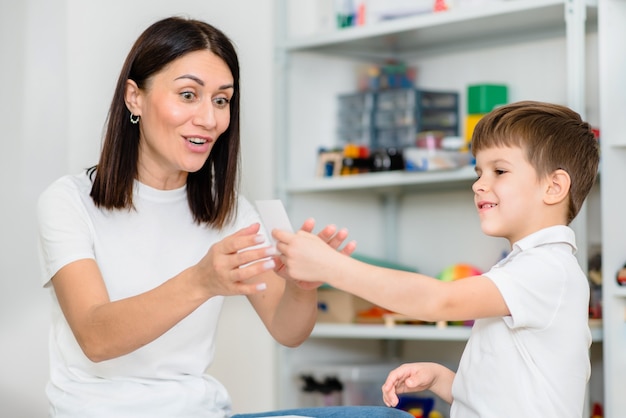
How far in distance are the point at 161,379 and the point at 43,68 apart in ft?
3.20

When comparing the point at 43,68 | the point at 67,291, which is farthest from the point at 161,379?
the point at 43,68

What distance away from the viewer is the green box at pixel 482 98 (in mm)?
2721

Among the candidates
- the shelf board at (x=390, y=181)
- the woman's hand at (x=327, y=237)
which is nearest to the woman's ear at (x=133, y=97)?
the woman's hand at (x=327, y=237)

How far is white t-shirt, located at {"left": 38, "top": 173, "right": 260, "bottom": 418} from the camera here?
1635 mm

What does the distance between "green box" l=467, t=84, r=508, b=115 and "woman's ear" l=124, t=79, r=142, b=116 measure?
47.9 inches

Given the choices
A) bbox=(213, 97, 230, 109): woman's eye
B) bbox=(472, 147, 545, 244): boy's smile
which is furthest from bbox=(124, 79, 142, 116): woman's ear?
bbox=(472, 147, 545, 244): boy's smile

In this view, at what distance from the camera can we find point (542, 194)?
1505 mm

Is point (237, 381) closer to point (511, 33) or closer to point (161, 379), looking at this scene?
point (161, 379)

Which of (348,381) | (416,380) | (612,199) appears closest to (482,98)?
(612,199)

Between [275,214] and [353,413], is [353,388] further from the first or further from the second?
[275,214]

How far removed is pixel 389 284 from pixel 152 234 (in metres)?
0.58

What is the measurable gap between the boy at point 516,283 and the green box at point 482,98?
3.74 feet

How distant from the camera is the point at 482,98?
272cm

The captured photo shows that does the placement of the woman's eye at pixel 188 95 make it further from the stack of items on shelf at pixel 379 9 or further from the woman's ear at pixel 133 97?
the stack of items on shelf at pixel 379 9
